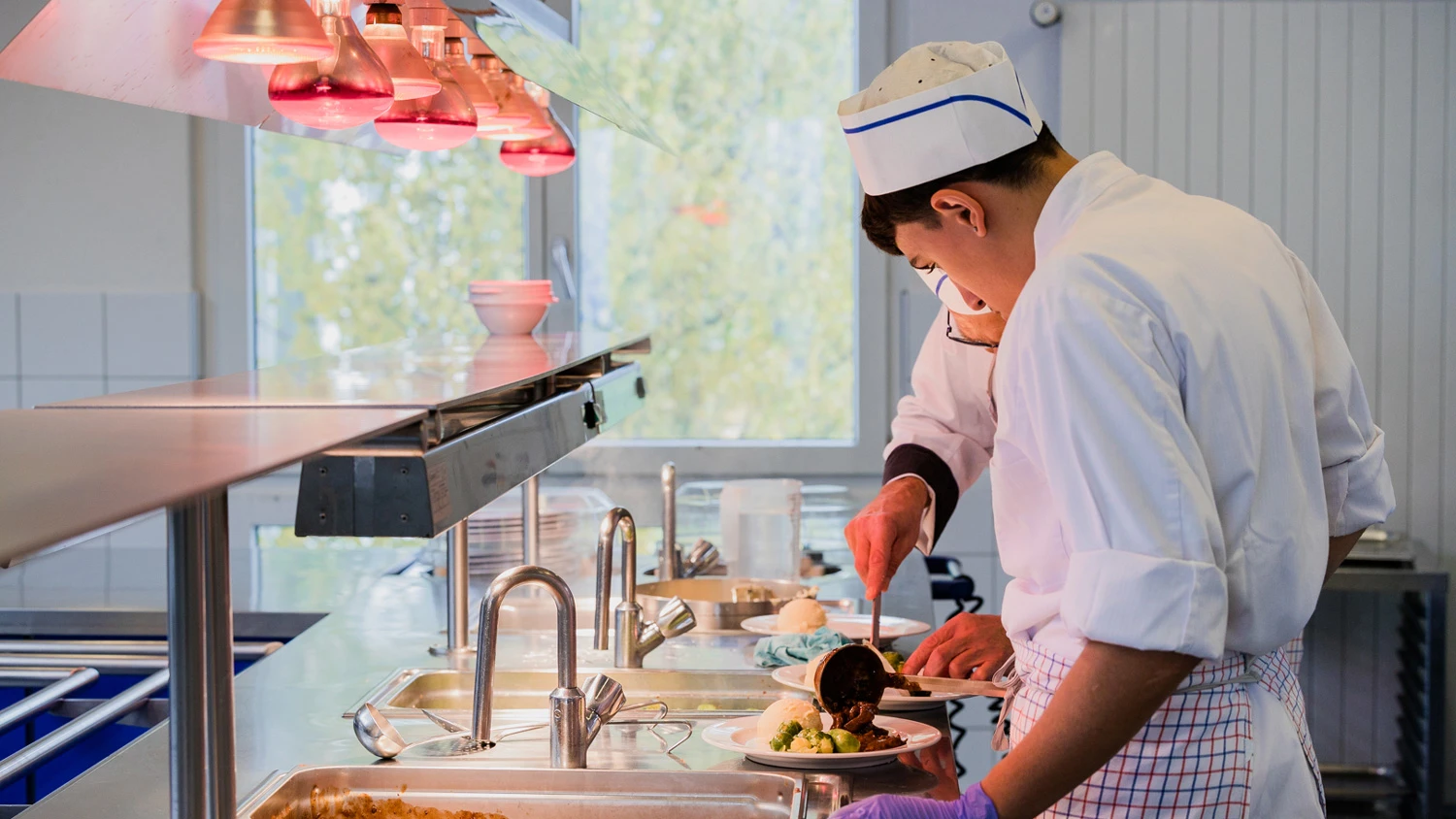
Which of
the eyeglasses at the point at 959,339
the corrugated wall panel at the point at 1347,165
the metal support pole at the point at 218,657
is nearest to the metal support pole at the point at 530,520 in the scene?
the eyeglasses at the point at 959,339

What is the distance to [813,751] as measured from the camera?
1.54 m

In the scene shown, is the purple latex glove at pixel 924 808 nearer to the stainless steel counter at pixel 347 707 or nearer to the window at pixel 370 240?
the stainless steel counter at pixel 347 707

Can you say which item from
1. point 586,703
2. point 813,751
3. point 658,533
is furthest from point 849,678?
point 658,533

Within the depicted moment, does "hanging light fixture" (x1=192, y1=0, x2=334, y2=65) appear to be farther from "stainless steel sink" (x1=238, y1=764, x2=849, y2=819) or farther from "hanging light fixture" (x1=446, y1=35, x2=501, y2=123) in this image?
A: "stainless steel sink" (x1=238, y1=764, x2=849, y2=819)

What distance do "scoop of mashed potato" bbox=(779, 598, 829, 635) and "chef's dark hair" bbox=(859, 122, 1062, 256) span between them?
898mm

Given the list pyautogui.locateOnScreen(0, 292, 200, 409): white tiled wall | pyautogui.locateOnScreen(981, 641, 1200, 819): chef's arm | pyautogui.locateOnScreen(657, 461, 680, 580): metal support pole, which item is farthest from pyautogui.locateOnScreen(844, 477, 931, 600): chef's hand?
pyautogui.locateOnScreen(0, 292, 200, 409): white tiled wall

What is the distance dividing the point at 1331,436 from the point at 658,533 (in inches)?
106

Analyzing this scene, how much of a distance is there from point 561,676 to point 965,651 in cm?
56

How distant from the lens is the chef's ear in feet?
4.53

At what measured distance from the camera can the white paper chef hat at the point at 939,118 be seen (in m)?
1.37

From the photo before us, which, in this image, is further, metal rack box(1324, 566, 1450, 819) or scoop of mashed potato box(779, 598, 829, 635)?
metal rack box(1324, 566, 1450, 819)

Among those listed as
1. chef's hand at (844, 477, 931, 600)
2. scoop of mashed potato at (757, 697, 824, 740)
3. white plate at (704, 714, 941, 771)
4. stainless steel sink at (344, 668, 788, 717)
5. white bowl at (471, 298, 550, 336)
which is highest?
white bowl at (471, 298, 550, 336)

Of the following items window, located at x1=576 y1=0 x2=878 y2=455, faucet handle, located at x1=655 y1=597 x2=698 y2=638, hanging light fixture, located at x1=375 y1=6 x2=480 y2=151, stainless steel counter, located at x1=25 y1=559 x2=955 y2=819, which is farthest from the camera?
window, located at x1=576 y1=0 x2=878 y2=455

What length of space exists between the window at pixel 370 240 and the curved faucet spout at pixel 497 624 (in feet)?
9.08
